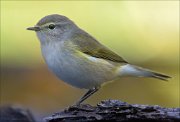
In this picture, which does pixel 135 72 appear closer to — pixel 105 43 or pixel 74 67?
pixel 74 67

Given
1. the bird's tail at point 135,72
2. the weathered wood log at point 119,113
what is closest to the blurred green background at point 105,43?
the bird's tail at point 135,72

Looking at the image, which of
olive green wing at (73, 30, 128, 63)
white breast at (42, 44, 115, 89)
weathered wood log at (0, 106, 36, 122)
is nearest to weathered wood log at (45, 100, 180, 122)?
weathered wood log at (0, 106, 36, 122)

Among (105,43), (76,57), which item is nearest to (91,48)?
(76,57)

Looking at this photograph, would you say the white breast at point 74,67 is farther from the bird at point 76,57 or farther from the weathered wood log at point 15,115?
the weathered wood log at point 15,115

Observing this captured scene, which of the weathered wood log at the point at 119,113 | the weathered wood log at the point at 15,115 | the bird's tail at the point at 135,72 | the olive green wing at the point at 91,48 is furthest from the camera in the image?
the bird's tail at the point at 135,72

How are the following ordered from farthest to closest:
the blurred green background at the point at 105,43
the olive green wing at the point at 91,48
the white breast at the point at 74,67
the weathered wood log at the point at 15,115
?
the blurred green background at the point at 105,43 < the olive green wing at the point at 91,48 < the white breast at the point at 74,67 < the weathered wood log at the point at 15,115

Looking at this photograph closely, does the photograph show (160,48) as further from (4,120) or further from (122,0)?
(4,120)

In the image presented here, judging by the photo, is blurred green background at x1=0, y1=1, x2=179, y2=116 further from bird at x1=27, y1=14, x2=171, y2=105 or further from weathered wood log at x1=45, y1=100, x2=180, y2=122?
weathered wood log at x1=45, y1=100, x2=180, y2=122
